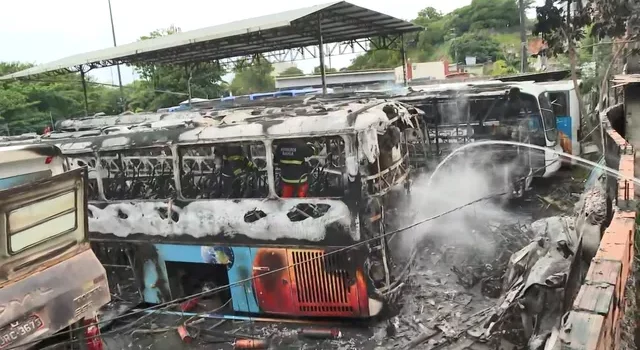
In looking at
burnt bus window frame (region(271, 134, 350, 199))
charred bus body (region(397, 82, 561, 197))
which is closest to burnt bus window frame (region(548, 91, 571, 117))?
charred bus body (region(397, 82, 561, 197))

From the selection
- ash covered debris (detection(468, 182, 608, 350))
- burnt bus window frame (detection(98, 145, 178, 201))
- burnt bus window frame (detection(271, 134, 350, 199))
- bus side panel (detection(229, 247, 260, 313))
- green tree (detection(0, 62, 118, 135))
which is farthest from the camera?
green tree (detection(0, 62, 118, 135))

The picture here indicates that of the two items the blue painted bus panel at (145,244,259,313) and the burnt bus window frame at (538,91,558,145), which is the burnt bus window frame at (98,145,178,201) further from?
the burnt bus window frame at (538,91,558,145)

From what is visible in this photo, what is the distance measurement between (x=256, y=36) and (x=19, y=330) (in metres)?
12.9

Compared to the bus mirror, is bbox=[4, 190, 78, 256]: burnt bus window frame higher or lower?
Result: lower

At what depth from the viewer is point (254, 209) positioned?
5.98 metres

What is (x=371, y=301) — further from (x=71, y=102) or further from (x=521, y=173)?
(x=71, y=102)

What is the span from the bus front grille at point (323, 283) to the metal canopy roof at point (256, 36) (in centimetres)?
737

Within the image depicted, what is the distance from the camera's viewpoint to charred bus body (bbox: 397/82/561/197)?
9664 mm

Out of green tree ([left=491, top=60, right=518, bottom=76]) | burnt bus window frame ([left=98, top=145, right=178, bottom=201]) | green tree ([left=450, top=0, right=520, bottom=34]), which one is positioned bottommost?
burnt bus window frame ([left=98, top=145, right=178, bottom=201])

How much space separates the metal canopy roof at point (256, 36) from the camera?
13180 mm

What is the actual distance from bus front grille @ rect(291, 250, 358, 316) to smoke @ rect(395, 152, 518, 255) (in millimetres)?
991

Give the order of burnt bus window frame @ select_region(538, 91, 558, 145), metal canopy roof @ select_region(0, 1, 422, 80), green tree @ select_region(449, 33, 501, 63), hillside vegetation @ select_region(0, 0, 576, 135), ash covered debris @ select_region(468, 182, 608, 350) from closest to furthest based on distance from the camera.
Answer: ash covered debris @ select_region(468, 182, 608, 350)
burnt bus window frame @ select_region(538, 91, 558, 145)
metal canopy roof @ select_region(0, 1, 422, 80)
hillside vegetation @ select_region(0, 0, 576, 135)
green tree @ select_region(449, 33, 501, 63)

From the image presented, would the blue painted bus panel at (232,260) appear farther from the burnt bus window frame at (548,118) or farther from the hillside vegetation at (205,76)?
the hillside vegetation at (205,76)

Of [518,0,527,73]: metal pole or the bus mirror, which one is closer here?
the bus mirror
